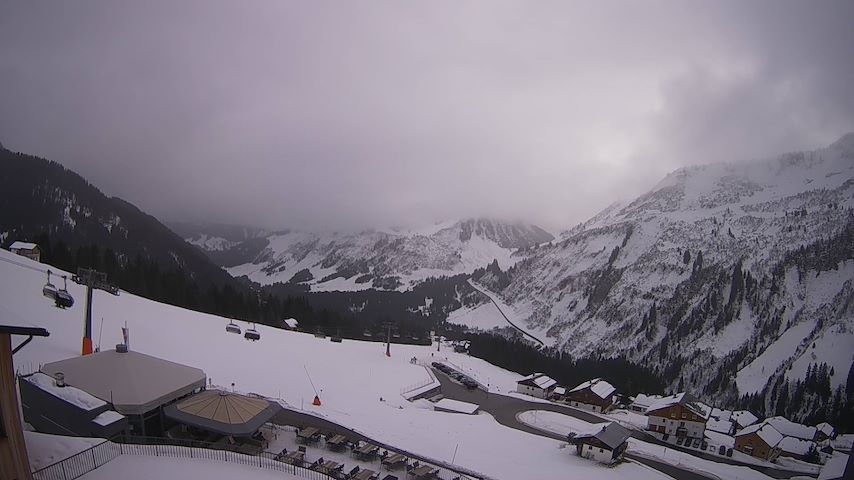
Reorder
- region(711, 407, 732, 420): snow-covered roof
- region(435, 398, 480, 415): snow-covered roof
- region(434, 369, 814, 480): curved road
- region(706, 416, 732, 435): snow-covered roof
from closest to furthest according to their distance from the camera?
region(434, 369, 814, 480): curved road → region(435, 398, 480, 415): snow-covered roof → region(706, 416, 732, 435): snow-covered roof → region(711, 407, 732, 420): snow-covered roof

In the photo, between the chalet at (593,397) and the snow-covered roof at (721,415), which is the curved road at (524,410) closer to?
the chalet at (593,397)

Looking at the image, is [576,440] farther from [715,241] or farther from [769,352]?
[715,241]

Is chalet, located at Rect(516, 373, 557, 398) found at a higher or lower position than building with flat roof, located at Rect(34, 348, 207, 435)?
lower

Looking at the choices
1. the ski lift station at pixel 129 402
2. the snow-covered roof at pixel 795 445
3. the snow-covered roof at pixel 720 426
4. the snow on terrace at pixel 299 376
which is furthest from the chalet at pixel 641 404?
the ski lift station at pixel 129 402

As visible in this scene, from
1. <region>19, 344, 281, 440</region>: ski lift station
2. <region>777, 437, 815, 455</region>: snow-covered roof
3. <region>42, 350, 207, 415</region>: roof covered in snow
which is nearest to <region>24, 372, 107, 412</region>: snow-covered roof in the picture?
<region>19, 344, 281, 440</region>: ski lift station

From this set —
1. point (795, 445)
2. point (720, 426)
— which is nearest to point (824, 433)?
point (720, 426)

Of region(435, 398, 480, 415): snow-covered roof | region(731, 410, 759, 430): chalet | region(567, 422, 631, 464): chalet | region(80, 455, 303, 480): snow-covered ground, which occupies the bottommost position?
region(731, 410, 759, 430): chalet

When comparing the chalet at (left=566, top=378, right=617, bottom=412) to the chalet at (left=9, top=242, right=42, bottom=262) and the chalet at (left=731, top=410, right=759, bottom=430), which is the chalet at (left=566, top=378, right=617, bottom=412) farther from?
the chalet at (left=9, top=242, right=42, bottom=262)

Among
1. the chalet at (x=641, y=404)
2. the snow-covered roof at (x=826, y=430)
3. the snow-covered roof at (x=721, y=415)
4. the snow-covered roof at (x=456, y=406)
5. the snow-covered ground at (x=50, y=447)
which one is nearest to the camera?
the snow-covered ground at (x=50, y=447)
